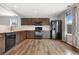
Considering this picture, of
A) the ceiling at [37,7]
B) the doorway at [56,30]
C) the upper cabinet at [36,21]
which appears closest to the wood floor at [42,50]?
the ceiling at [37,7]

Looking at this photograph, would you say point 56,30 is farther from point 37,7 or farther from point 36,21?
point 37,7

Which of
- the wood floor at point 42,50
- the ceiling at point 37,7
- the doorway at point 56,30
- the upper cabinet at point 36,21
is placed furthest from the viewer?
the upper cabinet at point 36,21

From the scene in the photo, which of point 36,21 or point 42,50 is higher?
point 36,21

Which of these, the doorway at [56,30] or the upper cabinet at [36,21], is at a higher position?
the upper cabinet at [36,21]

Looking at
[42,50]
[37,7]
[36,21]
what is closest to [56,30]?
[36,21]

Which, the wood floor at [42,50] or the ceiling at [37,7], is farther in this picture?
the ceiling at [37,7]

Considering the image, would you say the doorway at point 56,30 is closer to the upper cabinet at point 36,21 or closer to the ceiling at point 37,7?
the upper cabinet at point 36,21

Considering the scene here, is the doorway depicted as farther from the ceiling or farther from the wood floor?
the wood floor

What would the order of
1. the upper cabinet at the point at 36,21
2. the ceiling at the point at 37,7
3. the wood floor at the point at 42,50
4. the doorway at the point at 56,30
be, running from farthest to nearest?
1. the upper cabinet at the point at 36,21
2. the doorway at the point at 56,30
3. the ceiling at the point at 37,7
4. the wood floor at the point at 42,50

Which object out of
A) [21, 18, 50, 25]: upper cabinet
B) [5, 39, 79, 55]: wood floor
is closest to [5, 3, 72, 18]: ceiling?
[5, 39, 79, 55]: wood floor

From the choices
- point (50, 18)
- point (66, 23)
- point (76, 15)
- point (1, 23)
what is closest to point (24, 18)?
point (50, 18)

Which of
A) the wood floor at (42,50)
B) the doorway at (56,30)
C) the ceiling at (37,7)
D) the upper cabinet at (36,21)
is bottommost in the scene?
the wood floor at (42,50)

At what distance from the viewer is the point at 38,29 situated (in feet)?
37.4
